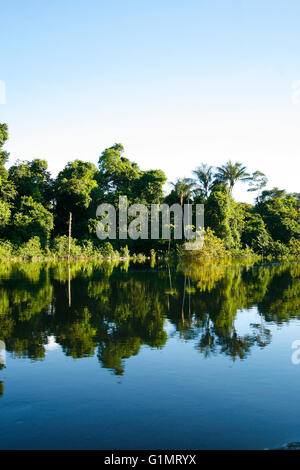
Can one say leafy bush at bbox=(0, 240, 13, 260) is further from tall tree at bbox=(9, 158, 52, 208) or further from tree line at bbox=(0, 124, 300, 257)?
tall tree at bbox=(9, 158, 52, 208)

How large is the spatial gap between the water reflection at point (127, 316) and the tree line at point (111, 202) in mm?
23760

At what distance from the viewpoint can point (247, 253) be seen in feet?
180

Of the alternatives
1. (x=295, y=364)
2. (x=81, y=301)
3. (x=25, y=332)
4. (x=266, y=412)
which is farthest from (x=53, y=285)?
(x=266, y=412)

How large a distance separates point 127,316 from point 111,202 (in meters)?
42.3

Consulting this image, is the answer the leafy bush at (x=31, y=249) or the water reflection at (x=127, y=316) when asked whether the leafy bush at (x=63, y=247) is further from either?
the water reflection at (x=127, y=316)

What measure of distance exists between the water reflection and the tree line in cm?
2376

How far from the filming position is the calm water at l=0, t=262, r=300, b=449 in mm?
4742

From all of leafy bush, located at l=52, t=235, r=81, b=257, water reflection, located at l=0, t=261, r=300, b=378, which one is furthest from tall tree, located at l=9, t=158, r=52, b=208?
water reflection, located at l=0, t=261, r=300, b=378

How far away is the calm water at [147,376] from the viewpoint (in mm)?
4742

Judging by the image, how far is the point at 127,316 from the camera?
12.0 metres

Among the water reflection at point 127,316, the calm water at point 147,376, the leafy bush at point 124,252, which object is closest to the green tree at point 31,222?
the leafy bush at point 124,252

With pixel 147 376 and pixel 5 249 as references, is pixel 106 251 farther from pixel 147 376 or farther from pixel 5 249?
pixel 147 376
